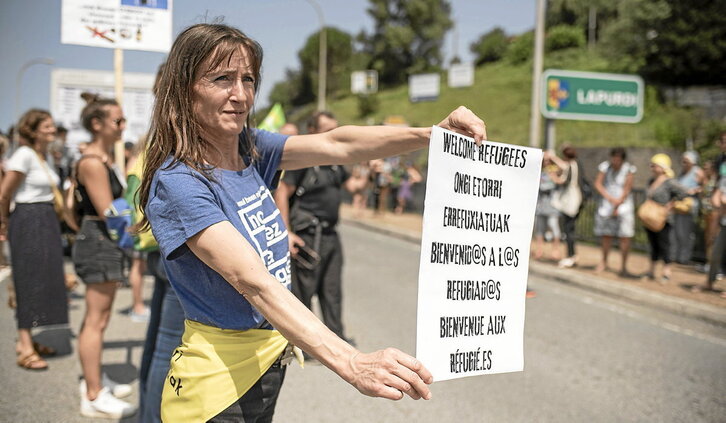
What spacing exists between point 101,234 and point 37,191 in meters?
1.08

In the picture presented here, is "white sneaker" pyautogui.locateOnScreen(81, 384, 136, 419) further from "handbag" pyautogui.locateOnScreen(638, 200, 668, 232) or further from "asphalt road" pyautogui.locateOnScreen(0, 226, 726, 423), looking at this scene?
"handbag" pyautogui.locateOnScreen(638, 200, 668, 232)

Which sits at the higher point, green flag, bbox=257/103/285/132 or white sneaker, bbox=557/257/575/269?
green flag, bbox=257/103/285/132

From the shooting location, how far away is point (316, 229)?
5.23 meters

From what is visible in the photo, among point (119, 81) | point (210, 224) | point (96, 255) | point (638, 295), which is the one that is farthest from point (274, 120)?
point (638, 295)

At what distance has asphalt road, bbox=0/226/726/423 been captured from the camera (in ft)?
13.8

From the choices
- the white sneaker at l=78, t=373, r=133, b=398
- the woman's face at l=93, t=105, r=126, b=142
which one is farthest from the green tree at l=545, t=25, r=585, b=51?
the white sneaker at l=78, t=373, r=133, b=398

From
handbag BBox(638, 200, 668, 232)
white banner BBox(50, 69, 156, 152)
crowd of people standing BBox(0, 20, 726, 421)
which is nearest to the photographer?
crowd of people standing BBox(0, 20, 726, 421)

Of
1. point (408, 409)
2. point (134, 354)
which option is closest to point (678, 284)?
point (408, 409)

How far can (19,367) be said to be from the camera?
5051mm

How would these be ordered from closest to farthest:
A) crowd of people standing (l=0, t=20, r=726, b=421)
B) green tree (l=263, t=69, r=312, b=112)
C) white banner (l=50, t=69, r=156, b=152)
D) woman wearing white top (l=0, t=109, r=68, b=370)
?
crowd of people standing (l=0, t=20, r=726, b=421) → woman wearing white top (l=0, t=109, r=68, b=370) → white banner (l=50, t=69, r=156, b=152) → green tree (l=263, t=69, r=312, b=112)

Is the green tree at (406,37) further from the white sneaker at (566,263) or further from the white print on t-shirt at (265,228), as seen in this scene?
the white print on t-shirt at (265,228)

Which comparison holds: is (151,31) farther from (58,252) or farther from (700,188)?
(700,188)

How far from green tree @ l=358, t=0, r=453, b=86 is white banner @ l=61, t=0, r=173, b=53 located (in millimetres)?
67440

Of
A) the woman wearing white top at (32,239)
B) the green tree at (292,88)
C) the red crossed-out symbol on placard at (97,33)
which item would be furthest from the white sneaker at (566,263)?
the green tree at (292,88)
